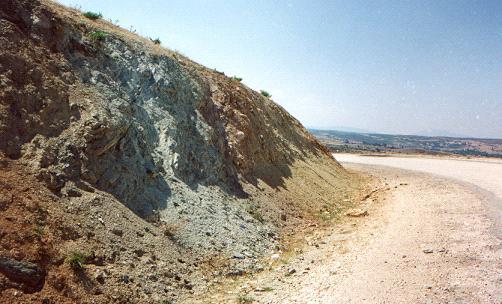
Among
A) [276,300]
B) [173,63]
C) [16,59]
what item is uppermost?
[173,63]

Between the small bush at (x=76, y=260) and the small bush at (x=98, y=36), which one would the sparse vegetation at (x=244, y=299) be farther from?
the small bush at (x=98, y=36)

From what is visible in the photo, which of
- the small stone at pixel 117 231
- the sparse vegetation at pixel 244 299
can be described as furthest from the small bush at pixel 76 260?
the sparse vegetation at pixel 244 299

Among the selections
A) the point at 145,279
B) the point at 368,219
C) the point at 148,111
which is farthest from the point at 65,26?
the point at 368,219

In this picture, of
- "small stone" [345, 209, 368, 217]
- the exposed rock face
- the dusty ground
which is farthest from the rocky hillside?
the dusty ground

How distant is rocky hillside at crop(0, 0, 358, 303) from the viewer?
730cm

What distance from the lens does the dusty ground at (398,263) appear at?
25.1 ft

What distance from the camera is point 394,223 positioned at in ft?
44.0

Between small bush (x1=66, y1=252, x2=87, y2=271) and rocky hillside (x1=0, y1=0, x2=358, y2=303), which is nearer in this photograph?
small bush (x1=66, y1=252, x2=87, y2=271)

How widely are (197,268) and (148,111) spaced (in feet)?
21.4

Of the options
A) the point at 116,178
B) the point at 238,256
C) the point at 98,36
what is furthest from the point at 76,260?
the point at 98,36

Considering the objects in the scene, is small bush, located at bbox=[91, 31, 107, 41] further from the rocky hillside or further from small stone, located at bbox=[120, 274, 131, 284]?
small stone, located at bbox=[120, 274, 131, 284]

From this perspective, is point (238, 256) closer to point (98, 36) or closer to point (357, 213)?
point (357, 213)

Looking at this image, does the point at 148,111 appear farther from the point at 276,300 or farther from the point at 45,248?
the point at 276,300

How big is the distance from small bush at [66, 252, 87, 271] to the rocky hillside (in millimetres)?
26
